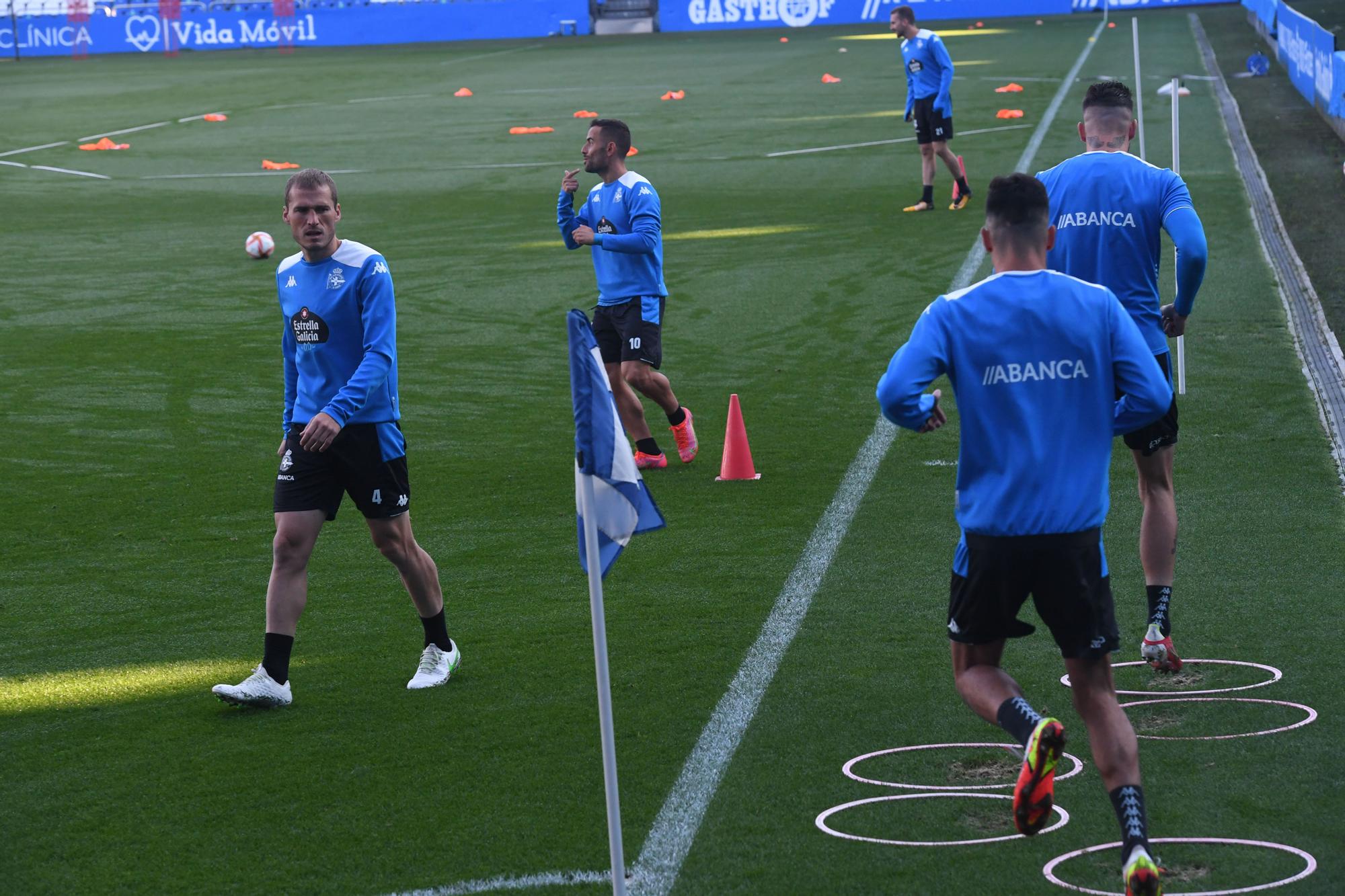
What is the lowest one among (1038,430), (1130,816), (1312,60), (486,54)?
(1130,816)

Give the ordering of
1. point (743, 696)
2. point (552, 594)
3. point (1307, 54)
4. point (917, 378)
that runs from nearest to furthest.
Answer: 1. point (917, 378)
2. point (743, 696)
3. point (552, 594)
4. point (1307, 54)

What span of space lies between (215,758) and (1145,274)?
4.09 meters

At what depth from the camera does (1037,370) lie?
460cm

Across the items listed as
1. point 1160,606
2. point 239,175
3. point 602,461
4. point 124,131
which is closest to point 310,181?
point 602,461

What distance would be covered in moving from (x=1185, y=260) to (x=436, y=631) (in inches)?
133

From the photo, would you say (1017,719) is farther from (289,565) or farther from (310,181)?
(310,181)

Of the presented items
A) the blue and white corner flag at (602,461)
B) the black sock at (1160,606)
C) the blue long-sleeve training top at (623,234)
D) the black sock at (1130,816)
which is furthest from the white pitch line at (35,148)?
the black sock at (1130,816)

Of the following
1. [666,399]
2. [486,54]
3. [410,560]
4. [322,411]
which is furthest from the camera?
[486,54]

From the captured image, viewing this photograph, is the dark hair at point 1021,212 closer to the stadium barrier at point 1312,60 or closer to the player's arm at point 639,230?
the player's arm at point 639,230

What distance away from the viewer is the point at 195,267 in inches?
740

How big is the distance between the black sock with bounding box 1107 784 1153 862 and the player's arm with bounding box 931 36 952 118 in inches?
633

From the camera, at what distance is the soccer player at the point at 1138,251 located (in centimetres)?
661

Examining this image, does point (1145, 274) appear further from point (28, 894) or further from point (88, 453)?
point (88, 453)

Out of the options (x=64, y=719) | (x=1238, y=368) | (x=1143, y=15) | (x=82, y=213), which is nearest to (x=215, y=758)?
(x=64, y=719)
